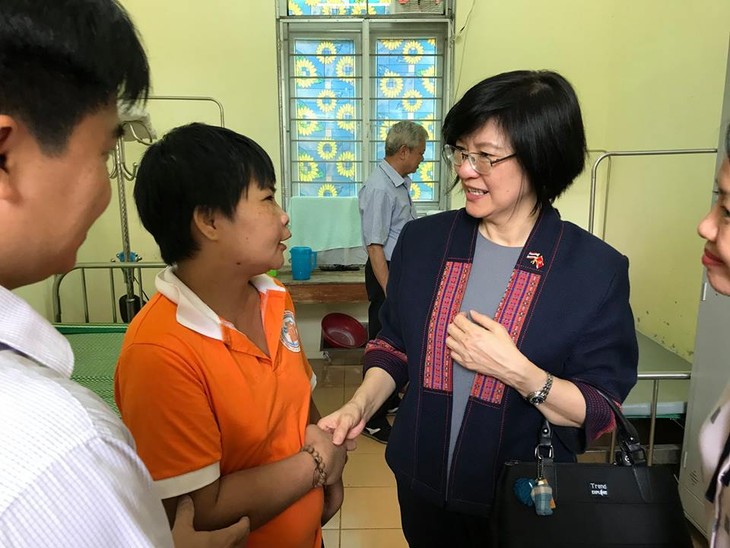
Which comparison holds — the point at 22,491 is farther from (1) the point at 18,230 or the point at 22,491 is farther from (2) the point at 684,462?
(2) the point at 684,462

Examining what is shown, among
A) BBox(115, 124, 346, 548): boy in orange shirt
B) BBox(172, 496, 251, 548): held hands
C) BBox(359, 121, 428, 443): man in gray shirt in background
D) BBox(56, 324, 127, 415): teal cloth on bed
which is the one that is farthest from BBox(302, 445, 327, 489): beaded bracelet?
BBox(359, 121, 428, 443): man in gray shirt in background

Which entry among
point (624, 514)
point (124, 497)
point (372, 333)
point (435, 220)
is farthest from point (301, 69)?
point (124, 497)

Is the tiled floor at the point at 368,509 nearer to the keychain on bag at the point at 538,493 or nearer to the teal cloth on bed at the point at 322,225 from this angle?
the keychain on bag at the point at 538,493

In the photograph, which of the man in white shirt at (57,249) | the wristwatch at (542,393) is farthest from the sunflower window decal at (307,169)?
the man in white shirt at (57,249)

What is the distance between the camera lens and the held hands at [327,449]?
1004 millimetres

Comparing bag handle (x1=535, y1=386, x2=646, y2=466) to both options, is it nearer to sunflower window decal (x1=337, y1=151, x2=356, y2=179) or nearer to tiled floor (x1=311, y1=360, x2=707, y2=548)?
tiled floor (x1=311, y1=360, x2=707, y2=548)

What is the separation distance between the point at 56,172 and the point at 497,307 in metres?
0.85

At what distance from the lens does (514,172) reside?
1.08 metres

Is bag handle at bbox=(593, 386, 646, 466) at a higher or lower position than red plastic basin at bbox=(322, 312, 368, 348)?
higher

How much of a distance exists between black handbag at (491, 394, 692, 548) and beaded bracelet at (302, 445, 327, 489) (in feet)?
1.11

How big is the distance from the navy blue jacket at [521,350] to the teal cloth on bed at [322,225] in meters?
2.72

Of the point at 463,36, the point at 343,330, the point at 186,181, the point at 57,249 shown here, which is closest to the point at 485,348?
the point at 186,181

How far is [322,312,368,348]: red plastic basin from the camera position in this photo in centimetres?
388

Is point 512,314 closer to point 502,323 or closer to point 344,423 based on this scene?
→ point 502,323
